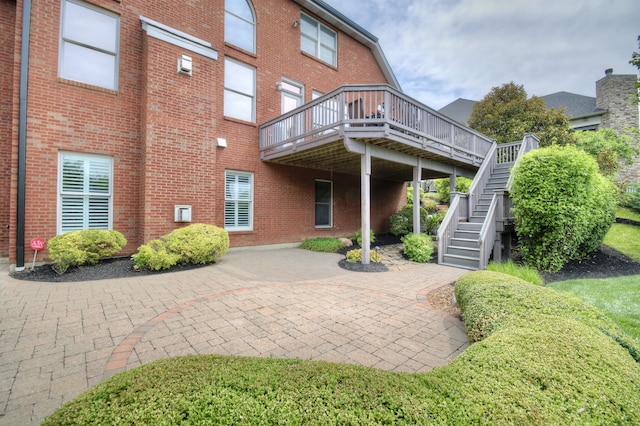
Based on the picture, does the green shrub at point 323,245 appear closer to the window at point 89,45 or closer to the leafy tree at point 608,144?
the window at point 89,45

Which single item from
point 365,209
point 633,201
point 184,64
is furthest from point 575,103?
point 184,64

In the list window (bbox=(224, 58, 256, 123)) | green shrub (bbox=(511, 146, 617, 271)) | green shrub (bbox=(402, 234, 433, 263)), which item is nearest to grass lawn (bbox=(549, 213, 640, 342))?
green shrub (bbox=(511, 146, 617, 271))

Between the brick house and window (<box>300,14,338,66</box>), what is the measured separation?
0.45 metres

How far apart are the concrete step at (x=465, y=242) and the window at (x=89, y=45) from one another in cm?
937

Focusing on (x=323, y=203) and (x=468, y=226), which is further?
(x=323, y=203)

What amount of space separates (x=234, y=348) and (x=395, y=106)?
6389 millimetres

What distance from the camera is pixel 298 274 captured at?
19.0 ft

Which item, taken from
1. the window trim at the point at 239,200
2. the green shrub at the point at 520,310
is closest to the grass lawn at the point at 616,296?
the green shrub at the point at 520,310

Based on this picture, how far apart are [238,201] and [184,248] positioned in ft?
9.56

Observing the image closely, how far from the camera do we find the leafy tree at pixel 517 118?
13680 millimetres

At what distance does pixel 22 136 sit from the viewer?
5.55 m

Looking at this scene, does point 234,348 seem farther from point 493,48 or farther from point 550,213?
point 493,48

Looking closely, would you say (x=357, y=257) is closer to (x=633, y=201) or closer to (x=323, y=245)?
(x=323, y=245)

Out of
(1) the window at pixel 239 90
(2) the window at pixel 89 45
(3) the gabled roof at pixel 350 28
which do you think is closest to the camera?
(2) the window at pixel 89 45
